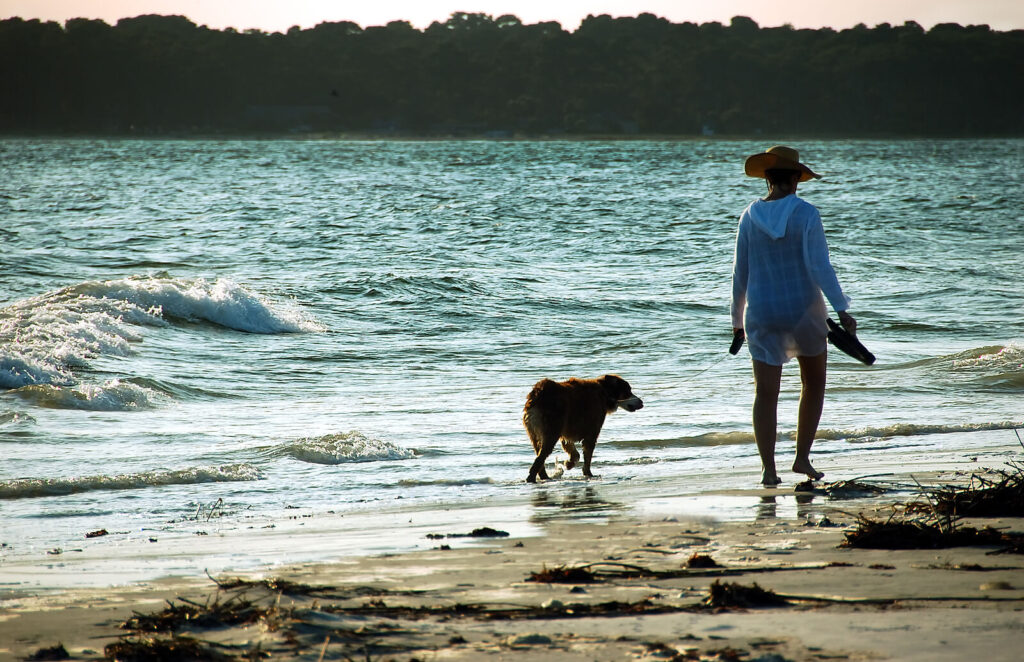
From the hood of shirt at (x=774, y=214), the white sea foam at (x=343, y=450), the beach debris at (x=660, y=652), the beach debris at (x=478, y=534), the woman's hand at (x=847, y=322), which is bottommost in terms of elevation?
the white sea foam at (x=343, y=450)

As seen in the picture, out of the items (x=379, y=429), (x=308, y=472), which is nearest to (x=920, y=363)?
(x=379, y=429)

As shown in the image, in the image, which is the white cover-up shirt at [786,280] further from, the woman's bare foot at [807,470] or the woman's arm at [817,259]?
the woman's bare foot at [807,470]

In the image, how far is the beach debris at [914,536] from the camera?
4117mm

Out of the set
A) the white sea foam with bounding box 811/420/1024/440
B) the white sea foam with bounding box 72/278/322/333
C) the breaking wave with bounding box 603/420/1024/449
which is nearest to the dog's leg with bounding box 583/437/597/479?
the breaking wave with bounding box 603/420/1024/449

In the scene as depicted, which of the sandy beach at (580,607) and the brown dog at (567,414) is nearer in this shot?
the sandy beach at (580,607)

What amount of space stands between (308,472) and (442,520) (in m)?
2.13

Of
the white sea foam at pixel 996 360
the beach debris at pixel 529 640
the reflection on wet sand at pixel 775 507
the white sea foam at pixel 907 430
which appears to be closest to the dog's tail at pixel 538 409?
the reflection on wet sand at pixel 775 507

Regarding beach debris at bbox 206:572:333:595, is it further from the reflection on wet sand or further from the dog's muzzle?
the dog's muzzle

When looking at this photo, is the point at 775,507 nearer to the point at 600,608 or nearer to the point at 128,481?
the point at 600,608

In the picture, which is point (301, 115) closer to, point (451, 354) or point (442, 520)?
point (451, 354)

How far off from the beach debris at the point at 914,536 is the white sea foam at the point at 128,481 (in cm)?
437

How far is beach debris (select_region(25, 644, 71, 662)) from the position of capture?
121 inches

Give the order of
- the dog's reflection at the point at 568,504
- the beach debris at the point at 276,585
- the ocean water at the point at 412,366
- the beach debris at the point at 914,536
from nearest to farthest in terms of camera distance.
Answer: the beach debris at the point at 276,585 < the beach debris at the point at 914,536 < the dog's reflection at the point at 568,504 < the ocean water at the point at 412,366

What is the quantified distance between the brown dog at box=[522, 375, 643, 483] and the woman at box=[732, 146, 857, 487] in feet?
5.34
